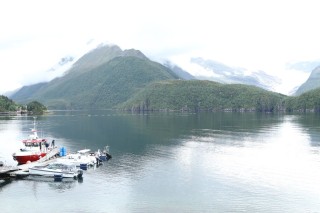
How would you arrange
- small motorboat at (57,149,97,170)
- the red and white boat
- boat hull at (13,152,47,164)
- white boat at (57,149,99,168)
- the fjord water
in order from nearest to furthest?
the fjord water, small motorboat at (57,149,97,170), white boat at (57,149,99,168), boat hull at (13,152,47,164), the red and white boat

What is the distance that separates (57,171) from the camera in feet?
307

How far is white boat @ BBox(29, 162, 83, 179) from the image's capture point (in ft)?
305

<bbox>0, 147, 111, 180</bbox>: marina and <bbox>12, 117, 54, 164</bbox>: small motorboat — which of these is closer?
<bbox>0, 147, 111, 180</bbox>: marina

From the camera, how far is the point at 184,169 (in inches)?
4102

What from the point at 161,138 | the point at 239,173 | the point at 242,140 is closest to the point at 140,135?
the point at 161,138

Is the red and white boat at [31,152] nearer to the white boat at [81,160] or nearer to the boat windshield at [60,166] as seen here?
the white boat at [81,160]

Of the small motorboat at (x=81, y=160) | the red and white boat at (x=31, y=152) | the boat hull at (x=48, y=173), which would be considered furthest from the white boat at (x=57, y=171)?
the red and white boat at (x=31, y=152)

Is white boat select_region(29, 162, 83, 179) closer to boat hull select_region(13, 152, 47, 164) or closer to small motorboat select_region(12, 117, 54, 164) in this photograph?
boat hull select_region(13, 152, 47, 164)

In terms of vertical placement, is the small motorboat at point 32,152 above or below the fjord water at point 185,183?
above

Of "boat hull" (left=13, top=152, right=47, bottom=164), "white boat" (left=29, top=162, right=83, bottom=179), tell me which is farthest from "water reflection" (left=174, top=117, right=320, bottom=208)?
"boat hull" (left=13, top=152, right=47, bottom=164)

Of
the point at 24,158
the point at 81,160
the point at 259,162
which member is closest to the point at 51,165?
the point at 81,160

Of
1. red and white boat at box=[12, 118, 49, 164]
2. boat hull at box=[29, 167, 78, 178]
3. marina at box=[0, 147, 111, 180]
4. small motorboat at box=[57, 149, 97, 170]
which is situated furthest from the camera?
red and white boat at box=[12, 118, 49, 164]

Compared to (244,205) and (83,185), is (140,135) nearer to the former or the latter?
(83,185)

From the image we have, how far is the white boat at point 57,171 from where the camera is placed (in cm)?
9300
